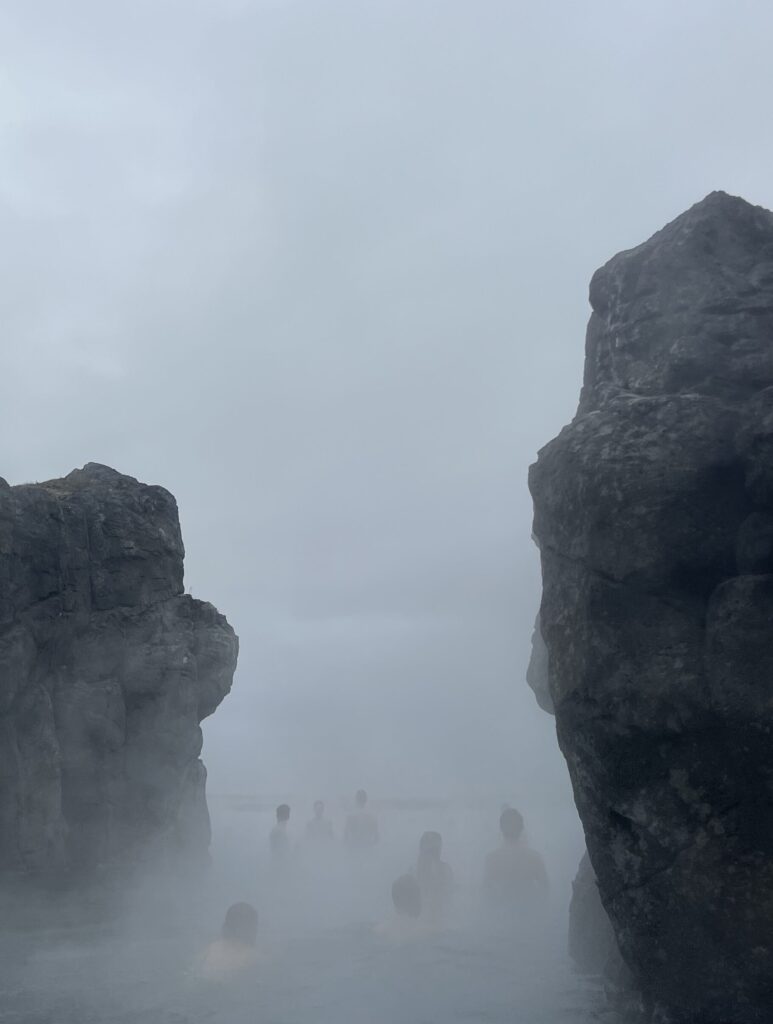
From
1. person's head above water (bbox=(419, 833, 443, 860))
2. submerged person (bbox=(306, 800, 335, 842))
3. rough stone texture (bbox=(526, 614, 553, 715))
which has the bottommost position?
person's head above water (bbox=(419, 833, 443, 860))

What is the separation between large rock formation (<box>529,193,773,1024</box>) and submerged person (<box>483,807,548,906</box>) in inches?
521

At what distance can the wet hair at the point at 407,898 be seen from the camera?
21.1 metres

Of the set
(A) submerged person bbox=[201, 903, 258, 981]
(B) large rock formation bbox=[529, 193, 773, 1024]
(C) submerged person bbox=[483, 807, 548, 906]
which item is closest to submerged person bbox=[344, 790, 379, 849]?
(C) submerged person bbox=[483, 807, 548, 906]

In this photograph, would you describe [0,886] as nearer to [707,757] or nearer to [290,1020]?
[290,1020]

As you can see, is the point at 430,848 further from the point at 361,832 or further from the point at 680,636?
the point at 680,636

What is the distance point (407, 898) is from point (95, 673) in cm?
893

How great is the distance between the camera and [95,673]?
2269 cm

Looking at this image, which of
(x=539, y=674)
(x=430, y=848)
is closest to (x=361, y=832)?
(x=430, y=848)

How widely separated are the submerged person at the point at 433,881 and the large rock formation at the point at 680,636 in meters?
11.7

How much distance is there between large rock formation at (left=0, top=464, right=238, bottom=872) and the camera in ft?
67.7

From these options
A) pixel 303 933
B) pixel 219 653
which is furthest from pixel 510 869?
pixel 219 653

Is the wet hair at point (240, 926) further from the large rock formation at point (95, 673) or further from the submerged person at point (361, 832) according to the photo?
the submerged person at point (361, 832)

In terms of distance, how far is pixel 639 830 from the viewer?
11.3 metres

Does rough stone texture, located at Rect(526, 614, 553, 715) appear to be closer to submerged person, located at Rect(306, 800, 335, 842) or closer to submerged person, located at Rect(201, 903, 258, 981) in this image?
submerged person, located at Rect(201, 903, 258, 981)
